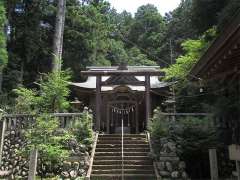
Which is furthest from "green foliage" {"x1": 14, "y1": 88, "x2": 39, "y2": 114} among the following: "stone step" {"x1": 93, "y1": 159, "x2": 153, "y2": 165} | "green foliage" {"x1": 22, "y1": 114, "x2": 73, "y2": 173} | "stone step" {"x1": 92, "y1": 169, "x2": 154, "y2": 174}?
"stone step" {"x1": 92, "y1": 169, "x2": 154, "y2": 174}

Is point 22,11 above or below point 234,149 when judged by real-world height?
above

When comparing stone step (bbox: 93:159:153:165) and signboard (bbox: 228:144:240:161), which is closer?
signboard (bbox: 228:144:240:161)

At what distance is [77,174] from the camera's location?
1158 centimetres

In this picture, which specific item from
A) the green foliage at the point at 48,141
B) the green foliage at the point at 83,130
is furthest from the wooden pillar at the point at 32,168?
the green foliage at the point at 83,130

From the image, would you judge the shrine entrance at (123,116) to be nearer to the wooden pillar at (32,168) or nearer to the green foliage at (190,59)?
the green foliage at (190,59)

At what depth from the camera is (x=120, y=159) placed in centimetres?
1273

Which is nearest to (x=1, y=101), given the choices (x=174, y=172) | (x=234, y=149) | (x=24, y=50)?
(x=24, y=50)

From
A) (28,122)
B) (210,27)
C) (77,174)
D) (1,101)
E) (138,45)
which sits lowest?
(77,174)

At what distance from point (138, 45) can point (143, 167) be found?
29.4 meters

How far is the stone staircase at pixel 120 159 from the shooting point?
1158cm

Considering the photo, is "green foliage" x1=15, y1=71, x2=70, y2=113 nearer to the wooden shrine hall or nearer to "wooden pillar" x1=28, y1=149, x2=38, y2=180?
the wooden shrine hall

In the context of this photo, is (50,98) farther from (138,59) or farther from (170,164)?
(138,59)

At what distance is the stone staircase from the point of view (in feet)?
38.0

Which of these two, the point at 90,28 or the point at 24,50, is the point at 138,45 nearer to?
the point at 90,28
